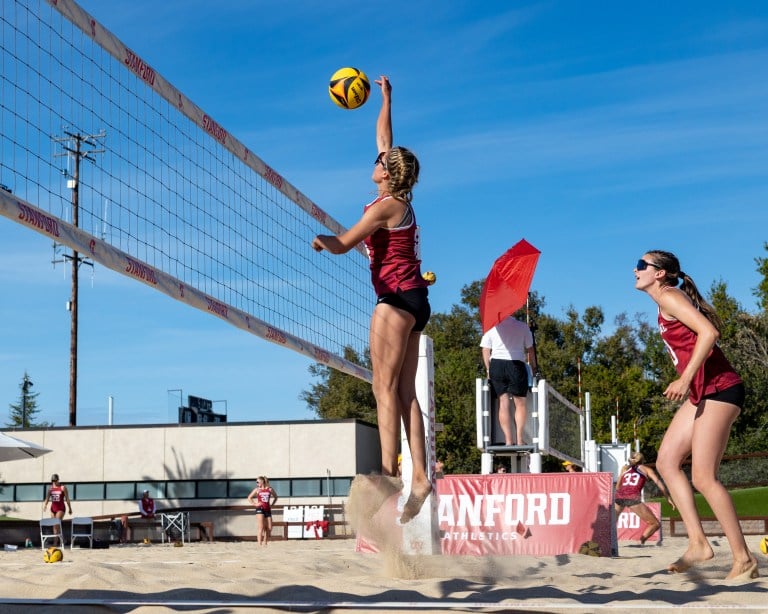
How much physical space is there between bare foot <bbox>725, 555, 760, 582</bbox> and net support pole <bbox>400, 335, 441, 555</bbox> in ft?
6.38

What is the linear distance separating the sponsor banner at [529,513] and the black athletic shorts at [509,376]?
82 centimetres

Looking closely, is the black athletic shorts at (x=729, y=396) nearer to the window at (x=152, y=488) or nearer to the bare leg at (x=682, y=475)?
the bare leg at (x=682, y=475)

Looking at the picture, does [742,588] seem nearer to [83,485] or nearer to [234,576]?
[234,576]

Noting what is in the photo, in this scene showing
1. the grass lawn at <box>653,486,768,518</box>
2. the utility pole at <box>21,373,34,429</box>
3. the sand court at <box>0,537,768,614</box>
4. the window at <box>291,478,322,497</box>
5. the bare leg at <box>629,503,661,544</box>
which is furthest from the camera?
the utility pole at <box>21,373,34,429</box>

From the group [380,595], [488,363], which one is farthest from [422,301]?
[488,363]

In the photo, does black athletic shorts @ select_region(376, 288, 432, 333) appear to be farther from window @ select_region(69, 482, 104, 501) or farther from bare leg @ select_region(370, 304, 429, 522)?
window @ select_region(69, 482, 104, 501)

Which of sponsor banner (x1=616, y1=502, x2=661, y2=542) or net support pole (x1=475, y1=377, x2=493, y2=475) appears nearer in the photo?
net support pole (x1=475, y1=377, x2=493, y2=475)

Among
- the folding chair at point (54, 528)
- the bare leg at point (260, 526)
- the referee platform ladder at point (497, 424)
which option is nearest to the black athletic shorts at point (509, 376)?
the referee platform ladder at point (497, 424)

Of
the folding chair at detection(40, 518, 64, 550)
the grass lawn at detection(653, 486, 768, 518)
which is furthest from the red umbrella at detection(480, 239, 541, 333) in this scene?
the grass lawn at detection(653, 486, 768, 518)

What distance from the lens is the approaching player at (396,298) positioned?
4.69 m

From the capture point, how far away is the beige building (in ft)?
90.4

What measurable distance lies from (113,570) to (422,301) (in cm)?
230

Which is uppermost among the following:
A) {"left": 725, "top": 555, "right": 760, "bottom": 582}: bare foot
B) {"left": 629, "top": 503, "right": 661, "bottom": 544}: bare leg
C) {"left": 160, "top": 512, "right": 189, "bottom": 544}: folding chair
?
{"left": 725, "top": 555, "right": 760, "bottom": 582}: bare foot

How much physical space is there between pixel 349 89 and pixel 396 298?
228 cm
